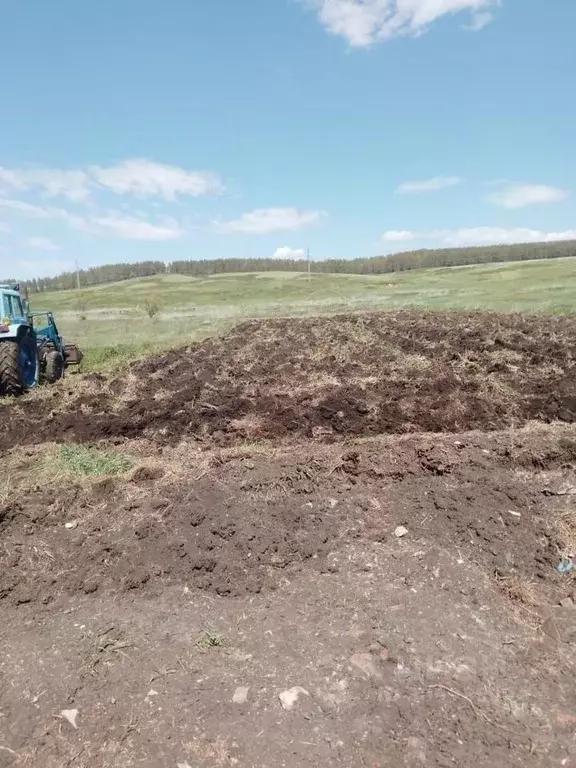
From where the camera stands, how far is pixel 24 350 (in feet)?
40.8

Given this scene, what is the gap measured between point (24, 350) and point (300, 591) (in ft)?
33.1

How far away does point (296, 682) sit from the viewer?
3654 mm

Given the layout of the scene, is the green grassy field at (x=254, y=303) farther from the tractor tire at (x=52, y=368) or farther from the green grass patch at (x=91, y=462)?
the green grass patch at (x=91, y=462)

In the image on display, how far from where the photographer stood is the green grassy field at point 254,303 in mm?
22797

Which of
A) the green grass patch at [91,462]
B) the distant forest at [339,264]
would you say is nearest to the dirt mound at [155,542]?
the green grass patch at [91,462]

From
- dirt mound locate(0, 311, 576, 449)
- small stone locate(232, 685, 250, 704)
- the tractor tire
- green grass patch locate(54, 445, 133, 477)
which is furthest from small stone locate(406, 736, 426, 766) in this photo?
the tractor tire

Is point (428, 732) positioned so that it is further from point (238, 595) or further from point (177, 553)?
point (177, 553)

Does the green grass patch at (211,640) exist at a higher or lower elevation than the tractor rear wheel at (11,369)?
lower

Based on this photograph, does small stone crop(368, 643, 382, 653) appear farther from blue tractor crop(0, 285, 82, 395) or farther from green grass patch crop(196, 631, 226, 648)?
blue tractor crop(0, 285, 82, 395)

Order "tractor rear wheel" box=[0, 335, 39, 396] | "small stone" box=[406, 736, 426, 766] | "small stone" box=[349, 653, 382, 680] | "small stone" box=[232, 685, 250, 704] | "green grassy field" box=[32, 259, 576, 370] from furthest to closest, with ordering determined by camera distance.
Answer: "green grassy field" box=[32, 259, 576, 370] → "tractor rear wheel" box=[0, 335, 39, 396] → "small stone" box=[349, 653, 382, 680] → "small stone" box=[232, 685, 250, 704] → "small stone" box=[406, 736, 426, 766]

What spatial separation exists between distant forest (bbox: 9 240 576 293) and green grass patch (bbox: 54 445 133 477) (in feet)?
328

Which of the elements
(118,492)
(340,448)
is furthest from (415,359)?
(118,492)

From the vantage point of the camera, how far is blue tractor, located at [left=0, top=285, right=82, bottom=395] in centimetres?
1110

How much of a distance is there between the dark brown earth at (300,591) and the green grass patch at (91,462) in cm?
26
